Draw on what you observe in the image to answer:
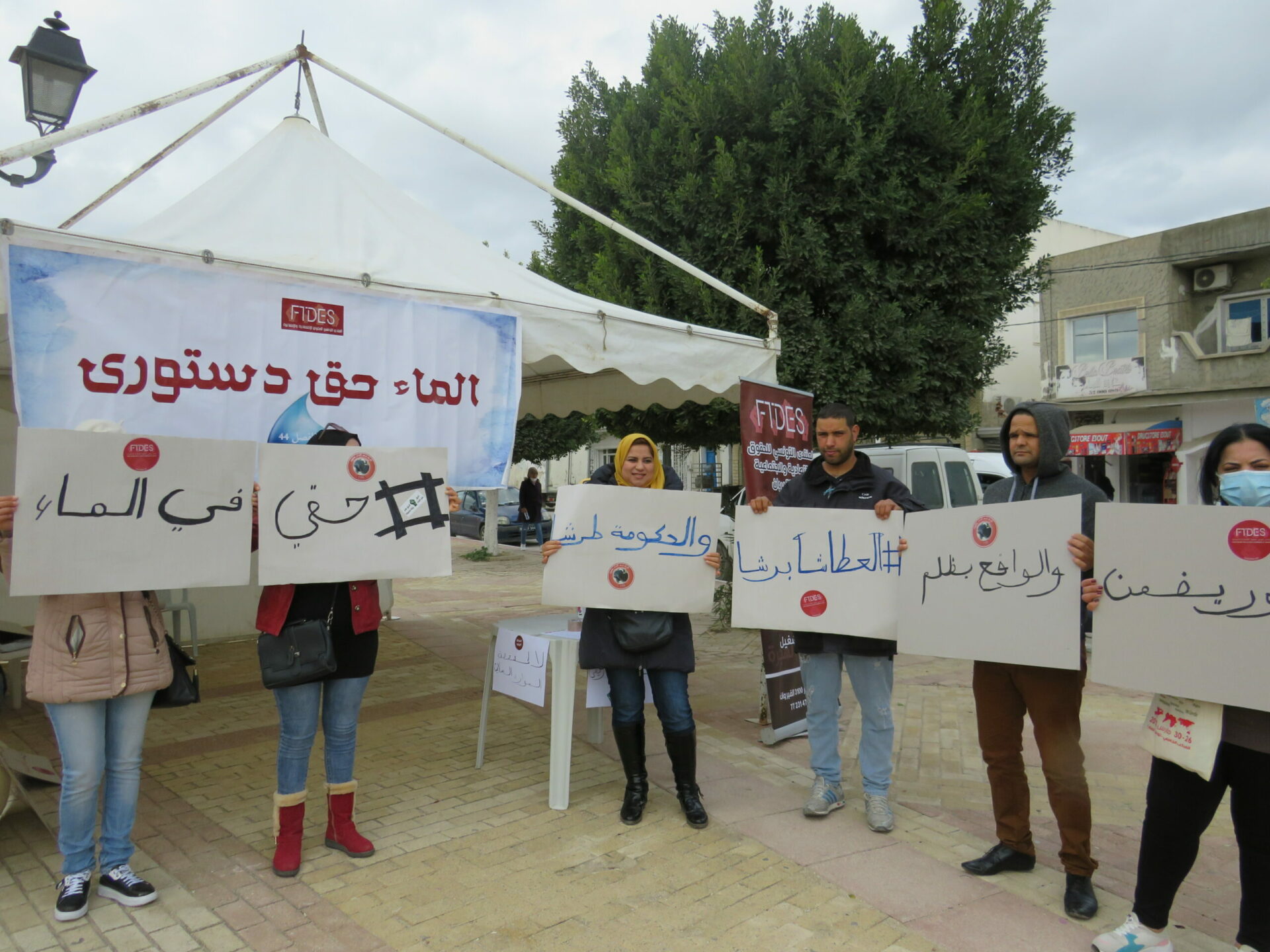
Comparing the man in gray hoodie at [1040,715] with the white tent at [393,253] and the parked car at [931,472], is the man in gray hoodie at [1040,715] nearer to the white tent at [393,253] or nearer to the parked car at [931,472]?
the white tent at [393,253]

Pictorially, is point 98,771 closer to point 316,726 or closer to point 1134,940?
point 316,726

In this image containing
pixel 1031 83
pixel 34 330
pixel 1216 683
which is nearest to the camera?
pixel 1216 683

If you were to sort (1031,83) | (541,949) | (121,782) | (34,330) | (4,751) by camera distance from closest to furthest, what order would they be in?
(541,949) < (121,782) < (34,330) < (4,751) < (1031,83)

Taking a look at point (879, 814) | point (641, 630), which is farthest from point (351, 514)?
point (879, 814)

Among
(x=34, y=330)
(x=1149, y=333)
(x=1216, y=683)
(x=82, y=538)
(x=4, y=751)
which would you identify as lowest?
(x=4, y=751)

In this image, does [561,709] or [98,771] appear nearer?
[98,771]

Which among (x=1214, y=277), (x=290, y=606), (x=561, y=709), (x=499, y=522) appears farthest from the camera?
(x=499, y=522)

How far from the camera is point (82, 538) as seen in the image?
2.91 metres

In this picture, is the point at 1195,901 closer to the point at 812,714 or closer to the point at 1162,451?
the point at 812,714

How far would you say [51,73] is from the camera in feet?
16.9

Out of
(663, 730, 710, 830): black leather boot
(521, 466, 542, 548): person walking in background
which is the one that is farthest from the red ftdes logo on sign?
(521, 466, 542, 548): person walking in background

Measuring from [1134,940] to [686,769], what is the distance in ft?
6.07

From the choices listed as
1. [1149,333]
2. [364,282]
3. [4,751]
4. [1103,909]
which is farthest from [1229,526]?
[1149,333]

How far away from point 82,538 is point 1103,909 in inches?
154
